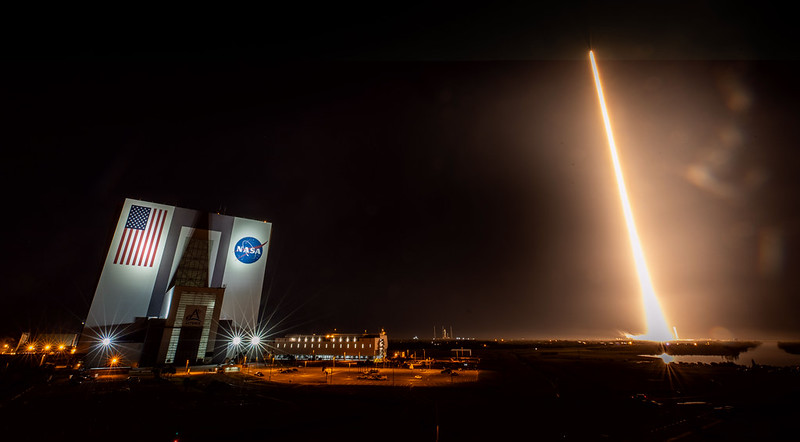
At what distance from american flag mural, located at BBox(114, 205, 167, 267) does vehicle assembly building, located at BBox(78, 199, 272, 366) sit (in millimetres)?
119

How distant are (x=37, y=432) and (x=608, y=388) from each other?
43.1 meters

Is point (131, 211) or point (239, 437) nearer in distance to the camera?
point (239, 437)

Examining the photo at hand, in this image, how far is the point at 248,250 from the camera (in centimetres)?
5831

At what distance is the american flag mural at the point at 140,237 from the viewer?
49125mm

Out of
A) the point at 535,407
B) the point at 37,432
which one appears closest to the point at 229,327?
the point at 37,432

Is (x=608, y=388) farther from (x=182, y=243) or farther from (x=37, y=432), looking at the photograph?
(x=182, y=243)

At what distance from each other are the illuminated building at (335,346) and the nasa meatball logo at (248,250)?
30165mm

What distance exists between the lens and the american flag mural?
49.1m

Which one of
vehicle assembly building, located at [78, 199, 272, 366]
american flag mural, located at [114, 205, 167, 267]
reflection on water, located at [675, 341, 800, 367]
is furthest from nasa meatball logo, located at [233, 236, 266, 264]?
reflection on water, located at [675, 341, 800, 367]

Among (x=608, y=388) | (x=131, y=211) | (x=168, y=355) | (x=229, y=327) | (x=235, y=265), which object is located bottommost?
(x=608, y=388)

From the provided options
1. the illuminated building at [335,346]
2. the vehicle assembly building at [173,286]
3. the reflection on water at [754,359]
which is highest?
the vehicle assembly building at [173,286]

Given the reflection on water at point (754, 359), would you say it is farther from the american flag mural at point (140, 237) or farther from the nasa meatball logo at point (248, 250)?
the american flag mural at point (140, 237)

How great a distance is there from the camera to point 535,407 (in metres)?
22.7

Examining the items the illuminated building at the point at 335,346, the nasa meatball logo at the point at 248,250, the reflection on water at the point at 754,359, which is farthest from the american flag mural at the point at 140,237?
the reflection on water at the point at 754,359
